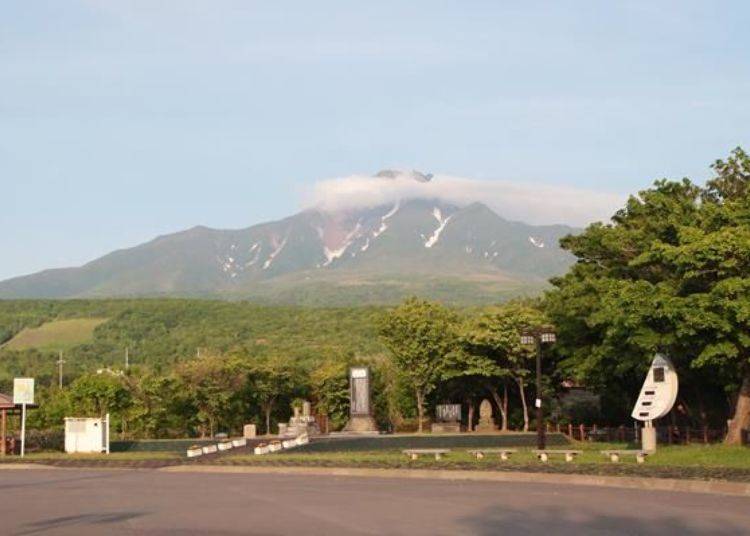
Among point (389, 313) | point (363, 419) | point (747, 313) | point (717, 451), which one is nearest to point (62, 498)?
point (717, 451)

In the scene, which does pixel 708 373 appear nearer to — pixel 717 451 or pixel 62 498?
pixel 717 451

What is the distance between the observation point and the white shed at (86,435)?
139ft

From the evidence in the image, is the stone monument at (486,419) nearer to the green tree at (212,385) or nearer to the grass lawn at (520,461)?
the green tree at (212,385)

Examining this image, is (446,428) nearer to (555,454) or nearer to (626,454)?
(555,454)

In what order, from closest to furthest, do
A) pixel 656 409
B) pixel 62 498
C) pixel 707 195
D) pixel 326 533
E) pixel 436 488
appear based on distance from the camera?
pixel 326 533
pixel 62 498
pixel 436 488
pixel 656 409
pixel 707 195

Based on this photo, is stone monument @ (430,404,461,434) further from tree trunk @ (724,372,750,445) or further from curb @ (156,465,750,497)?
curb @ (156,465,750,497)

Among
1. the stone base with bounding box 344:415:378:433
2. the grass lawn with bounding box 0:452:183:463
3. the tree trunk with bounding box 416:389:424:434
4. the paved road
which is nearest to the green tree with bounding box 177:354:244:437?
the stone base with bounding box 344:415:378:433

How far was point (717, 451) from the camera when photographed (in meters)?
28.4

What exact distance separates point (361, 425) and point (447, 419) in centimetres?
426

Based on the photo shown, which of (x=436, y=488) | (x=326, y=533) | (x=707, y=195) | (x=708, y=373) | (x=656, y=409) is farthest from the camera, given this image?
(x=707, y=195)

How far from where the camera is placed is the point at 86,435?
42.5 meters

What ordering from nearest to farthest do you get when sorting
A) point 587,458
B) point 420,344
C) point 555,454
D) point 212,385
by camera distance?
point 587,458, point 555,454, point 420,344, point 212,385

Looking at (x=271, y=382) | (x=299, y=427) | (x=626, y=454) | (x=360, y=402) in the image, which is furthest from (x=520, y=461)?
(x=271, y=382)

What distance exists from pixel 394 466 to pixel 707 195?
56.8ft
